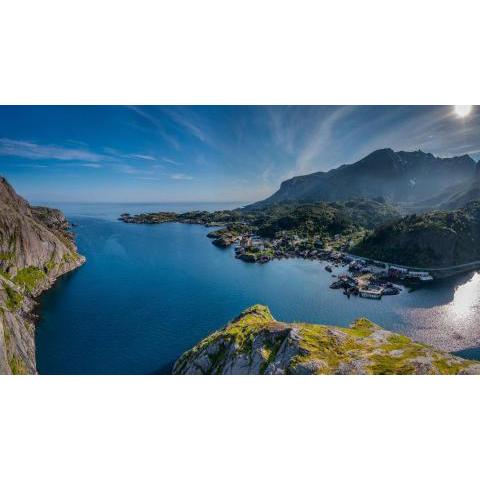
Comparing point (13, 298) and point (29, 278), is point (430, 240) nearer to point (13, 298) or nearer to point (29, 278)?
point (13, 298)

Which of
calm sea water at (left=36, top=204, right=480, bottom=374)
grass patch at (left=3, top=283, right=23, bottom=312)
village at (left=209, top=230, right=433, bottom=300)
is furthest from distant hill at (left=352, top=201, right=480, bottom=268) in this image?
grass patch at (left=3, top=283, right=23, bottom=312)

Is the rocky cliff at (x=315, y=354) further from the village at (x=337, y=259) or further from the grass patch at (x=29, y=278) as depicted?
the grass patch at (x=29, y=278)

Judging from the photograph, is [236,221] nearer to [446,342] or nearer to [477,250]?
[477,250]

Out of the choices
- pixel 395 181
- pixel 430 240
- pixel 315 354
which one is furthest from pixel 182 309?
pixel 395 181

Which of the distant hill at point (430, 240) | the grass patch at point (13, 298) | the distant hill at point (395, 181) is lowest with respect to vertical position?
the grass patch at point (13, 298)

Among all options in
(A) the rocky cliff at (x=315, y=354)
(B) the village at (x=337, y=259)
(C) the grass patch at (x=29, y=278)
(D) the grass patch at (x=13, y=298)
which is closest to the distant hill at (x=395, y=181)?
(B) the village at (x=337, y=259)
